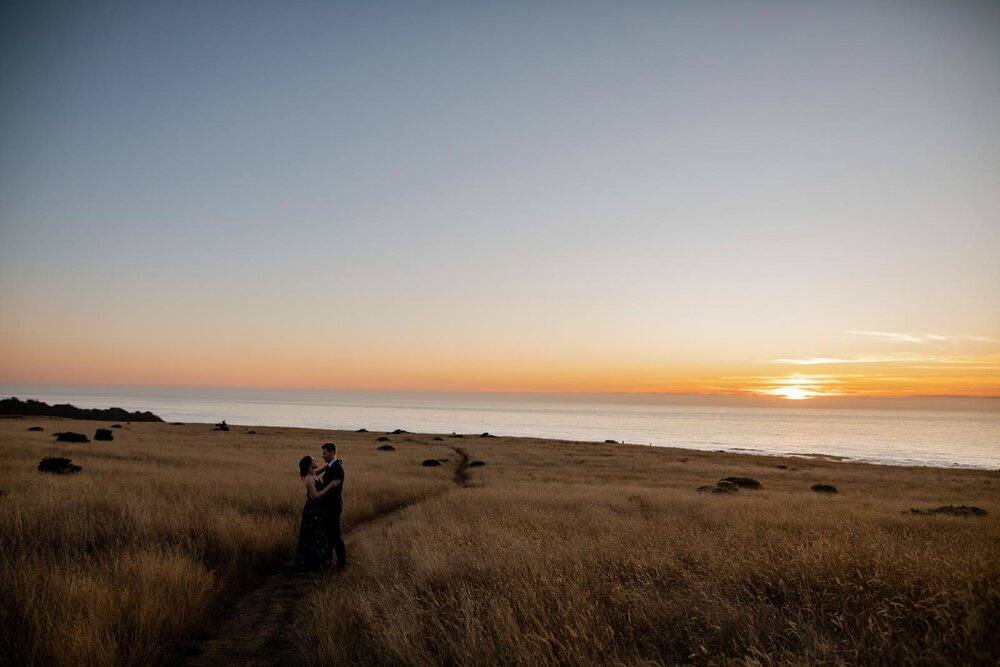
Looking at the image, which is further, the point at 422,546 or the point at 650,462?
the point at 650,462

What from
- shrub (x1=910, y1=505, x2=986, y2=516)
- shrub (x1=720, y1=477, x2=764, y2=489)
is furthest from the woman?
shrub (x1=720, y1=477, x2=764, y2=489)

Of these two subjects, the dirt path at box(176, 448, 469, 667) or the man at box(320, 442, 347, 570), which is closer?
the dirt path at box(176, 448, 469, 667)

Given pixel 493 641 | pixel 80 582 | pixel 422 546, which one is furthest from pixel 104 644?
pixel 422 546

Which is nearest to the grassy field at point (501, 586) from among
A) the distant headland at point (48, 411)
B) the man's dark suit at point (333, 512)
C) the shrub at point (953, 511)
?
the man's dark suit at point (333, 512)

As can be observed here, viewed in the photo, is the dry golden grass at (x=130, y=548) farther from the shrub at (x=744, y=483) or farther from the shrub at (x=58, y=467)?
the shrub at (x=744, y=483)

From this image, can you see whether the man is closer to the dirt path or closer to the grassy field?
the grassy field

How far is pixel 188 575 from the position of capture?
807 centimetres

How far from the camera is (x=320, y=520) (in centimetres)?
1118

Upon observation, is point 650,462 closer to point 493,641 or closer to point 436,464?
point 436,464

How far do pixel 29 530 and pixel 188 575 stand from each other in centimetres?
438

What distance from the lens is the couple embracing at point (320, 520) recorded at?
1092 centimetres

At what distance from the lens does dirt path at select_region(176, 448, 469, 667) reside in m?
6.49

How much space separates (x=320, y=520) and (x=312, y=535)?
0.33 metres

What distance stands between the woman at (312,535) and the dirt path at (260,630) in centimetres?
31
